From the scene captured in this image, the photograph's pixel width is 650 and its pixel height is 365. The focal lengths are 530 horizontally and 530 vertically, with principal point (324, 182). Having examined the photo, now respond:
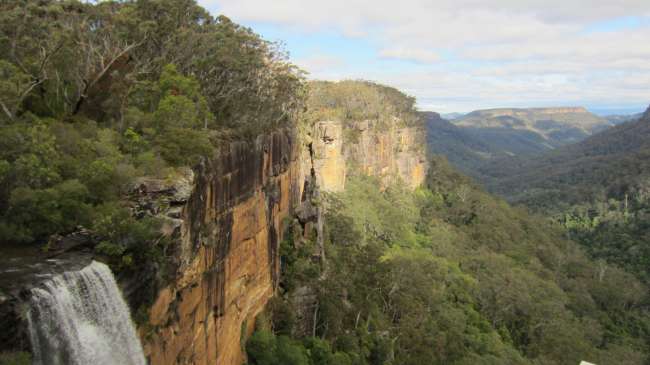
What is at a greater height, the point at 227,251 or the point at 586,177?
the point at 227,251

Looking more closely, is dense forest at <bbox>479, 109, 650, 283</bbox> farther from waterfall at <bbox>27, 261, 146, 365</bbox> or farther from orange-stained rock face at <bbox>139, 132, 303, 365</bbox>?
waterfall at <bbox>27, 261, 146, 365</bbox>

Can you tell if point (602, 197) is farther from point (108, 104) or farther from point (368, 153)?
point (108, 104)

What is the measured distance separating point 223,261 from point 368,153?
60.6 meters

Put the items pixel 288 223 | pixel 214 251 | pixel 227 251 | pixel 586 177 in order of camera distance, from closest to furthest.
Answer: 1. pixel 214 251
2. pixel 227 251
3. pixel 288 223
4. pixel 586 177

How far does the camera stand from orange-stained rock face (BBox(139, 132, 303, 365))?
18.3 m

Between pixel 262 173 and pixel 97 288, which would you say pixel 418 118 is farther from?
pixel 97 288

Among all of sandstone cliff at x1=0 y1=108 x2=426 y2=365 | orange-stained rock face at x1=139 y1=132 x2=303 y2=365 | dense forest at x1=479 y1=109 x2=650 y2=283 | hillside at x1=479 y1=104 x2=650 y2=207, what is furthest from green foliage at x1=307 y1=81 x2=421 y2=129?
hillside at x1=479 y1=104 x2=650 y2=207

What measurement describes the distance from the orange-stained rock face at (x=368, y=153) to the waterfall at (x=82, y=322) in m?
50.2

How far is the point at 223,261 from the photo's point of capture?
23.0m

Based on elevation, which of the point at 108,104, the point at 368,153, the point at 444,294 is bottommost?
the point at 444,294

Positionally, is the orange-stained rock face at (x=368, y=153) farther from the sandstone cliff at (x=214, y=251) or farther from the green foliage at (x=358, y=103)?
the sandstone cliff at (x=214, y=251)

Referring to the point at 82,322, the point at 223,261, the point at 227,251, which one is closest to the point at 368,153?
the point at 227,251

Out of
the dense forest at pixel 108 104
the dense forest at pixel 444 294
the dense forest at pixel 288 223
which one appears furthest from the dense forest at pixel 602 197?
the dense forest at pixel 108 104

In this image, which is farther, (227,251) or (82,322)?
(227,251)
